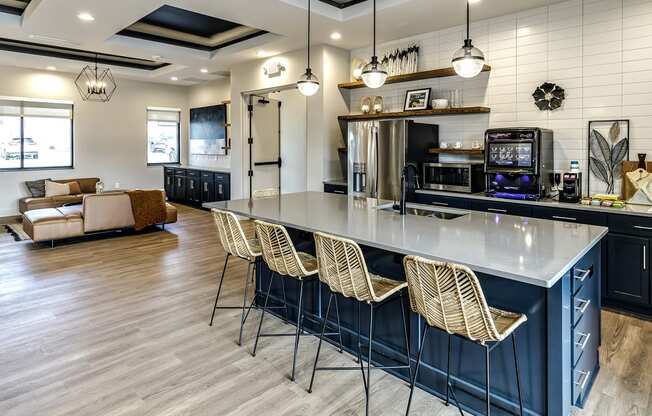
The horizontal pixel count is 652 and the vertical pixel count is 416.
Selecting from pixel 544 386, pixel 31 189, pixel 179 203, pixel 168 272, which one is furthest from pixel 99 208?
pixel 544 386

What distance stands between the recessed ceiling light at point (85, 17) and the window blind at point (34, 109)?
13.9ft

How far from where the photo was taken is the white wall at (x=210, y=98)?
9.37 m

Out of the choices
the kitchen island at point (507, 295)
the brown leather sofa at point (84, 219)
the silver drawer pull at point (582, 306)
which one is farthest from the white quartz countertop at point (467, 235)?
the brown leather sofa at point (84, 219)

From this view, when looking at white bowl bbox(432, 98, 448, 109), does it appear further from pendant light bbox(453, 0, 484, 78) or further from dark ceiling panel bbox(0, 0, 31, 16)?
dark ceiling panel bbox(0, 0, 31, 16)

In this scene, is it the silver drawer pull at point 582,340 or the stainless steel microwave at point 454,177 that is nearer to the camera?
the silver drawer pull at point 582,340

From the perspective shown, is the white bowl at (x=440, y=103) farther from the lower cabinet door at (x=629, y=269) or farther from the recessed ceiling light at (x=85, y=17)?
the recessed ceiling light at (x=85, y=17)

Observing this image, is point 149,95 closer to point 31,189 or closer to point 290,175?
point 31,189

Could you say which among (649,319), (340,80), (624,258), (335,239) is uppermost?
(340,80)

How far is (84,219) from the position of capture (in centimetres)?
634

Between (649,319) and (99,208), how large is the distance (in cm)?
673

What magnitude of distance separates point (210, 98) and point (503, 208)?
292 inches

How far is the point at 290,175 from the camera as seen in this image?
7.67 meters

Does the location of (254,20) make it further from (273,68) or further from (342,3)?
(273,68)

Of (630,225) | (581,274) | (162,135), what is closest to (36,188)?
(162,135)
